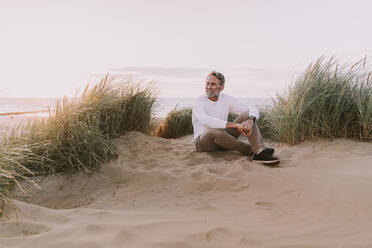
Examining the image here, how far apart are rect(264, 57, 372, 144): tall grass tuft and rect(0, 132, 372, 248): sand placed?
23 cm

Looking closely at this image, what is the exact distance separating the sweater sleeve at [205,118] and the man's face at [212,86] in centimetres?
18

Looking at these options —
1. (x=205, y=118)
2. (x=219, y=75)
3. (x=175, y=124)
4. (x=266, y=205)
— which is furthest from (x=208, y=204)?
(x=175, y=124)

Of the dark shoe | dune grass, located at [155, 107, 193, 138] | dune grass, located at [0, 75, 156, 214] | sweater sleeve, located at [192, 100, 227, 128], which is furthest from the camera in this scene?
dune grass, located at [155, 107, 193, 138]

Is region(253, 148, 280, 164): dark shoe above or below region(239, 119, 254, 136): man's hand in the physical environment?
below

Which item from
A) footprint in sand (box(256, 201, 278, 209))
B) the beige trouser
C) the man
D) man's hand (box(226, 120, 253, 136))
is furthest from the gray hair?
footprint in sand (box(256, 201, 278, 209))

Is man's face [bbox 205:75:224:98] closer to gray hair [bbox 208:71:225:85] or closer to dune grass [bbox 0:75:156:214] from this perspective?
gray hair [bbox 208:71:225:85]

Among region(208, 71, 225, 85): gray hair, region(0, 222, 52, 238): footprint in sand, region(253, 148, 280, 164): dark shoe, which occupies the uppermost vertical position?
region(208, 71, 225, 85): gray hair

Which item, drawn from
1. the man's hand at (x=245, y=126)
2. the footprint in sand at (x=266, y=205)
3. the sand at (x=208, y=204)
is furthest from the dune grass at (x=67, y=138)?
the footprint in sand at (x=266, y=205)

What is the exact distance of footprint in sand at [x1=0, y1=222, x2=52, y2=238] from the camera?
5.54ft

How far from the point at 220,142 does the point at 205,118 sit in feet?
1.17

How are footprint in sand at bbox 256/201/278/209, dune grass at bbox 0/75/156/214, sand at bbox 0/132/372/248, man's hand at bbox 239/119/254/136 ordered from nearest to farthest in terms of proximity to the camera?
sand at bbox 0/132/372/248 < footprint in sand at bbox 256/201/278/209 < dune grass at bbox 0/75/156/214 < man's hand at bbox 239/119/254/136

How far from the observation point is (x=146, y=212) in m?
2.13

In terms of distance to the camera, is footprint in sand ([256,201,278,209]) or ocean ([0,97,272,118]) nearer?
footprint in sand ([256,201,278,209])

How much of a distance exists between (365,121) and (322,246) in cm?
267
